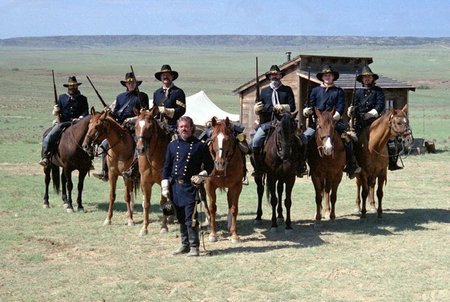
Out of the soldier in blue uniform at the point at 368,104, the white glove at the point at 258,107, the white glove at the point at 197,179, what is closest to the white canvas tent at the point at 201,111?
the soldier in blue uniform at the point at 368,104

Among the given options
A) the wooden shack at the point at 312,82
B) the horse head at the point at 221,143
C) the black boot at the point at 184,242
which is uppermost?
the wooden shack at the point at 312,82

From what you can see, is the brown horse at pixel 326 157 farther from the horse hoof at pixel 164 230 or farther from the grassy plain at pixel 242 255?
the horse hoof at pixel 164 230

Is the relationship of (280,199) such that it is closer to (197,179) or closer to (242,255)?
(242,255)

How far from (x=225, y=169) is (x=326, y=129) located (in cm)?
210

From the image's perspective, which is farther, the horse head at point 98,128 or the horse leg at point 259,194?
the horse leg at point 259,194

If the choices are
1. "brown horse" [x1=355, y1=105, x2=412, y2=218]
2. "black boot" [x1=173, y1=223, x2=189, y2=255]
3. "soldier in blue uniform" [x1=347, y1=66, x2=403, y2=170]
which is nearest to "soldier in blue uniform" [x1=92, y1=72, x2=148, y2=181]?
"black boot" [x1=173, y1=223, x2=189, y2=255]

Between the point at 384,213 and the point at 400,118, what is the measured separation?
2.51 m

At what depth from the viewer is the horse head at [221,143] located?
10.4m

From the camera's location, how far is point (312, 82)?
26422mm

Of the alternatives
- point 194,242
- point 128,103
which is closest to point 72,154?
point 128,103

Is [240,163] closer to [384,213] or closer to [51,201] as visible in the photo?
[384,213]

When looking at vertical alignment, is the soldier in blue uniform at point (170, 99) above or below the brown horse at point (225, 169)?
above

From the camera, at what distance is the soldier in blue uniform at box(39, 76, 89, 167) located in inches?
588

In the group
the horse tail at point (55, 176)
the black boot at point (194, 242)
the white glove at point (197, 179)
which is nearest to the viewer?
the white glove at point (197, 179)
